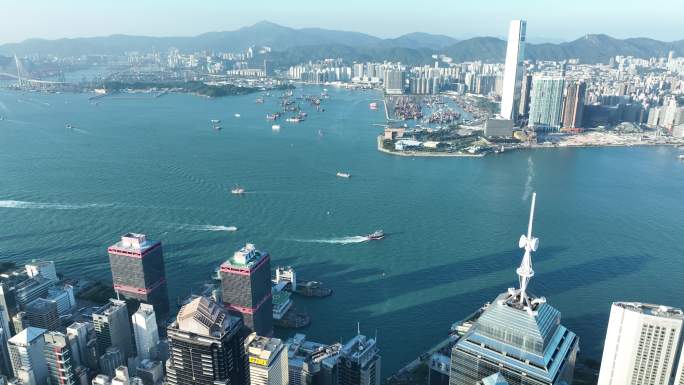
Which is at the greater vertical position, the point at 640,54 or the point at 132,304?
the point at 640,54

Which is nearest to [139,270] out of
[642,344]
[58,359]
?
[58,359]

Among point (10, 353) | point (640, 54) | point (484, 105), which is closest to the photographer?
point (10, 353)

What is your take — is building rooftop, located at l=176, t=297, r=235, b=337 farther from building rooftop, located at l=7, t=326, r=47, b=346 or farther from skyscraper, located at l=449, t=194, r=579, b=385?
building rooftop, located at l=7, t=326, r=47, b=346

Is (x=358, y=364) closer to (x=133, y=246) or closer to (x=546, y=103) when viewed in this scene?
(x=133, y=246)

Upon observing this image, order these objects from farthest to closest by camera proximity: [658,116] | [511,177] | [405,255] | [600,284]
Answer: [658,116]
[511,177]
[405,255]
[600,284]

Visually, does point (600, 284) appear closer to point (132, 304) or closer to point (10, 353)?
point (132, 304)

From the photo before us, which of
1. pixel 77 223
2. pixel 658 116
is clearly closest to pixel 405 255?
pixel 77 223
